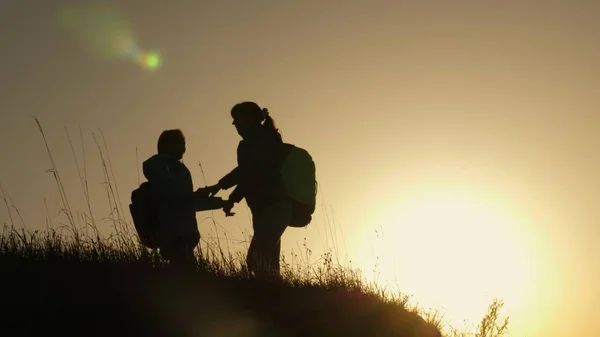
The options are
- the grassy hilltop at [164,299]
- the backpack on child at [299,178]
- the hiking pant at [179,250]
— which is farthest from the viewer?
the backpack on child at [299,178]

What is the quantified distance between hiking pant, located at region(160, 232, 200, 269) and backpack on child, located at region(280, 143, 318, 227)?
3.46ft

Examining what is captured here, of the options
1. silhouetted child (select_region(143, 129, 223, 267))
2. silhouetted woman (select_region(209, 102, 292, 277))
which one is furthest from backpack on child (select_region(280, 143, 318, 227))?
silhouetted child (select_region(143, 129, 223, 267))

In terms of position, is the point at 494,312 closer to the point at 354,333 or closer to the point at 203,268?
the point at 354,333

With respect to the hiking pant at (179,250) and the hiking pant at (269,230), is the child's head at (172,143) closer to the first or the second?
the hiking pant at (179,250)

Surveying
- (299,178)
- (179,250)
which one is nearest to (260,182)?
(299,178)

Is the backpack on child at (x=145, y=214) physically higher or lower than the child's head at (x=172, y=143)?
lower

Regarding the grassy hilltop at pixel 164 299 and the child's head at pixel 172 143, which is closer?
the grassy hilltop at pixel 164 299

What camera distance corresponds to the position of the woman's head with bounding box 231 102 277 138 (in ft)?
25.5

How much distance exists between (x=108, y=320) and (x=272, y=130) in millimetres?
2786

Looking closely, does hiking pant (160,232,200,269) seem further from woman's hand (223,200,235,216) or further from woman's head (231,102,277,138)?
woman's head (231,102,277,138)

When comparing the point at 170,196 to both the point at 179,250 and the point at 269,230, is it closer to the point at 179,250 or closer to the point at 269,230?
the point at 179,250

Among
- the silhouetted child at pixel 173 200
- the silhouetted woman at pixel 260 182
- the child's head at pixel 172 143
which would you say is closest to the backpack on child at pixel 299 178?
the silhouetted woman at pixel 260 182

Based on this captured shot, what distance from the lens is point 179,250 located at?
25.5 ft

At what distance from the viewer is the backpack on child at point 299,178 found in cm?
780
